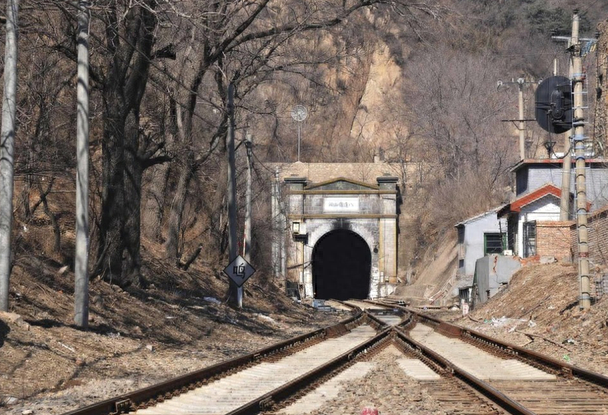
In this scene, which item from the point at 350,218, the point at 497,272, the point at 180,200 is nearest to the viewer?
the point at 180,200

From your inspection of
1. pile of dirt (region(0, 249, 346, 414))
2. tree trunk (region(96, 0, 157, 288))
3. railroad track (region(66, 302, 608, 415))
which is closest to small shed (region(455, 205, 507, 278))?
pile of dirt (region(0, 249, 346, 414))

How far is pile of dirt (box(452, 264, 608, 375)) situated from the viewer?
1659 centimetres

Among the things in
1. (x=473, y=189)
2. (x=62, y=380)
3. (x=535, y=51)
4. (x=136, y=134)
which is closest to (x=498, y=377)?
(x=62, y=380)

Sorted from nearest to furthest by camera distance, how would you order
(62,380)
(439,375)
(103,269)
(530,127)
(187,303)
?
1. (62,380)
2. (439,375)
3. (103,269)
4. (187,303)
5. (530,127)

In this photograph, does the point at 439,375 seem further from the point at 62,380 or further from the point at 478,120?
the point at 478,120

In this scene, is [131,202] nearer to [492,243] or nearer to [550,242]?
[550,242]

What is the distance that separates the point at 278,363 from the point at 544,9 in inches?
3785

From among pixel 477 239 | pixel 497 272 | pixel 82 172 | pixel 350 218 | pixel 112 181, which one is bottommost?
pixel 497 272

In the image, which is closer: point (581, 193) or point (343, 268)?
point (581, 193)

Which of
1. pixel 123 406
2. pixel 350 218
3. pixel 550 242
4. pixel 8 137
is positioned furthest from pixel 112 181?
pixel 350 218

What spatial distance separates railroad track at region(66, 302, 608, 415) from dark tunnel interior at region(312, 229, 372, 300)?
5542 centimetres

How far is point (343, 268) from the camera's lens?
75625mm

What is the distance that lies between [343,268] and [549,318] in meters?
53.5

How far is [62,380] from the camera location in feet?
37.6
